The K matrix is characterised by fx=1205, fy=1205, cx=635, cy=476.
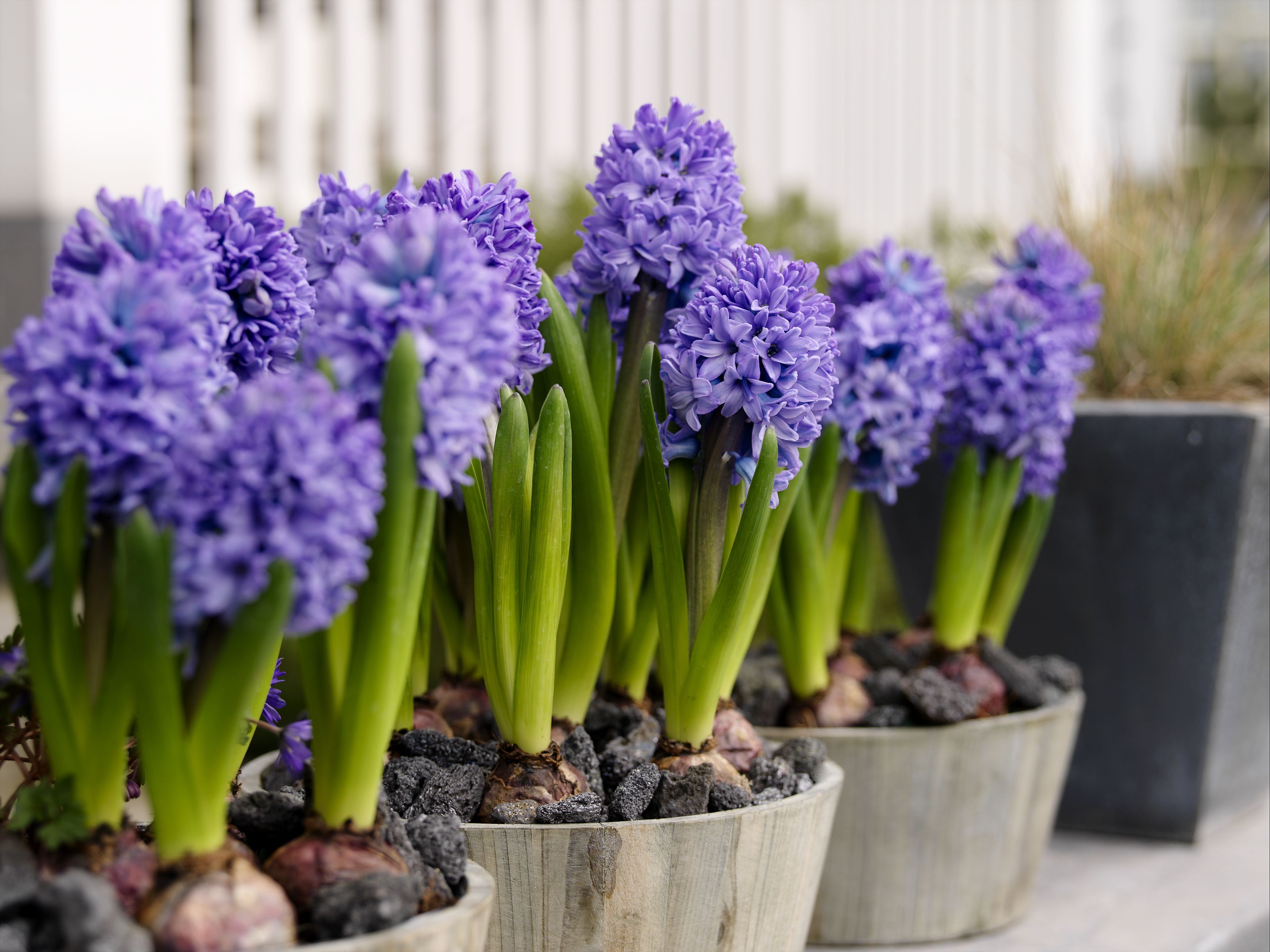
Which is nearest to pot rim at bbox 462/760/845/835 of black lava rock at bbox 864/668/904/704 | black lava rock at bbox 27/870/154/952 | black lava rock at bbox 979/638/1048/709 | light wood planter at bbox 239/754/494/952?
light wood planter at bbox 239/754/494/952

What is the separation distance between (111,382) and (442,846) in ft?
1.21

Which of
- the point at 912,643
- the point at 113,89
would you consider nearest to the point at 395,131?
the point at 113,89

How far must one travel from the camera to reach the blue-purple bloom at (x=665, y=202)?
1.10 metres

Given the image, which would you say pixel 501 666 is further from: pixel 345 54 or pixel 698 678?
pixel 345 54

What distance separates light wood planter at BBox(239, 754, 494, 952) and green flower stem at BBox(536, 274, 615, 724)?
333 millimetres

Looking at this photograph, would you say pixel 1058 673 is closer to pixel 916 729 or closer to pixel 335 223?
pixel 916 729

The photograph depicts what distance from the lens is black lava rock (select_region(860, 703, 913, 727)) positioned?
1392 millimetres

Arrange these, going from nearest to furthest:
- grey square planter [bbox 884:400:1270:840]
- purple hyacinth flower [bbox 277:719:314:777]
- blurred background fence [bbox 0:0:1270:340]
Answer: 1. purple hyacinth flower [bbox 277:719:314:777]
2. grey square planter [bbox 884:400:1270:840]
3. blurred background fence [bbox 0:0:1270:340]

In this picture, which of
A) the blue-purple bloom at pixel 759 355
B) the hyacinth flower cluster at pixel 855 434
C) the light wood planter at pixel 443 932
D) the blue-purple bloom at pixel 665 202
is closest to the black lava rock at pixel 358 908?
the light wood planter at pixel 443 932

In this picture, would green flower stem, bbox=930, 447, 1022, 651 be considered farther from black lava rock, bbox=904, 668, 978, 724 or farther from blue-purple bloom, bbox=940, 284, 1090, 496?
black lava rock, bbox=904, 668, 978, 724

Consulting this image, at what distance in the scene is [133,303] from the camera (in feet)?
2.21

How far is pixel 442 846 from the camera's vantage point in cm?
80

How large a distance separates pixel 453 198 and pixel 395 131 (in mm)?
3967

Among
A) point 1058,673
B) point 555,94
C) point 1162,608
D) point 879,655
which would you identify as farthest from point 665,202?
point 555,94
